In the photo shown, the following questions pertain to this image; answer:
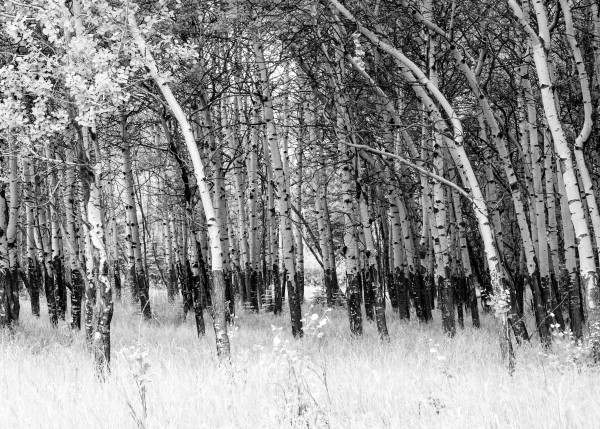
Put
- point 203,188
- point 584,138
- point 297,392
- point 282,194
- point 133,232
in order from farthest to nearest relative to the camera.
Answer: point 133,232 → point 282,194 → point 584,138 → point 203,188 → point 297,392

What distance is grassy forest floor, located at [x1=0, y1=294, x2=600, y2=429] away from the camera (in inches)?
193

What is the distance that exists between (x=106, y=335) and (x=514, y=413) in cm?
486

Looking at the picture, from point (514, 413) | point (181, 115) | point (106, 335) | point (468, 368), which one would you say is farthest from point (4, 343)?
point (514, 413)

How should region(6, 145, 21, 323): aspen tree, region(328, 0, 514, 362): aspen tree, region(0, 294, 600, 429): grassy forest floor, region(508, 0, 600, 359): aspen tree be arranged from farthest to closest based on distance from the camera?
1. region(6, 145, 21, 323): aspen tree
2. region(328, 0, 514, 362): aspen tree
3. region(508, 0, 600, 359): aspen tree
4. region(0, 294, 600, 429): grassy forest floor

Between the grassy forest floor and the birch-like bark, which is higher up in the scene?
the birch-like bark

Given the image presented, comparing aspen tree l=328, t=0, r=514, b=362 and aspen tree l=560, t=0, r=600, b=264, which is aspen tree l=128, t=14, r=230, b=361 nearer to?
aspen tree l=328, t=0, r=514, b=362

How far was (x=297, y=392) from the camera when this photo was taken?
5.17 metres

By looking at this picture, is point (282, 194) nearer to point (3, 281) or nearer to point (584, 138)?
point (3, 281)

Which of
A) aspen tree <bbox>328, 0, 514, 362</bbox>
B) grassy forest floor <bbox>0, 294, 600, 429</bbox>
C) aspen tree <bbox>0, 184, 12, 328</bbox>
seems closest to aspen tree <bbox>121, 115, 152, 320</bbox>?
aspen tree <bbox>0, 184, 12, 328</bbox>

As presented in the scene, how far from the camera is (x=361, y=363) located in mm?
7617

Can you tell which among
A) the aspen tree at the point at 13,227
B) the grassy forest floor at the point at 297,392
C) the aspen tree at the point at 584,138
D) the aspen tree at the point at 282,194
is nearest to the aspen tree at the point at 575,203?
the aspen tree at the point at 584,138

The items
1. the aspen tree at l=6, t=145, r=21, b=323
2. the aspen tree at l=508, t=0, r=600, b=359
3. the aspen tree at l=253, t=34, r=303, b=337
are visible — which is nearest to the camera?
the aspen tree at l=508, t=0, r=600, b=359

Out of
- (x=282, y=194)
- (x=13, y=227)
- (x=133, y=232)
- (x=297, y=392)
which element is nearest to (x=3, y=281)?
(x=13, y=227)

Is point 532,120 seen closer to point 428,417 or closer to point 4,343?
point 428,417
